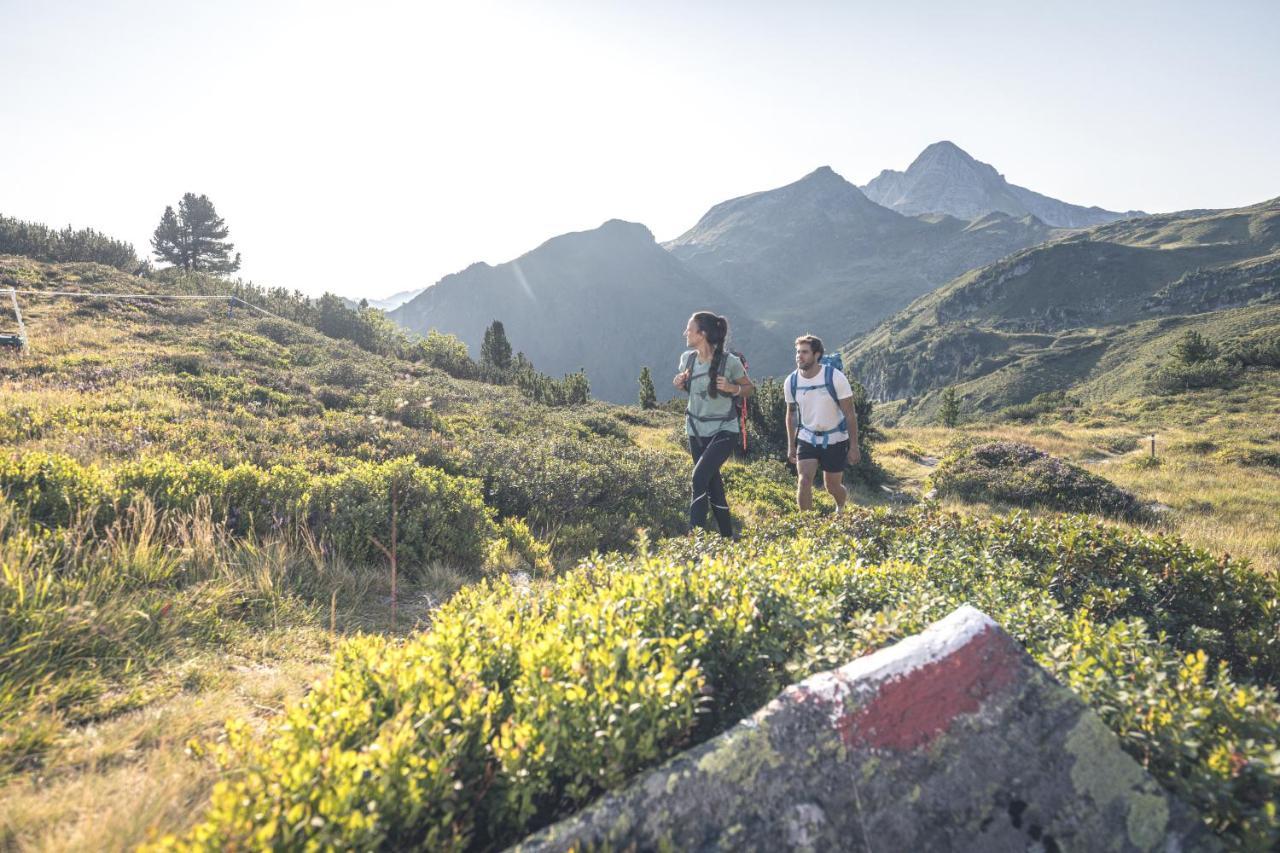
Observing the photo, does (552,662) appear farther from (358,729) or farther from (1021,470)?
(1021,470)

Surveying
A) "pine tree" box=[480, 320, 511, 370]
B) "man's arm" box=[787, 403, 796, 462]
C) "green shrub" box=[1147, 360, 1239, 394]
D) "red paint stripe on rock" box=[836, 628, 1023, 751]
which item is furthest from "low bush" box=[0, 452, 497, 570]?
"green shrub" box=[1147, 360, 1239, 394]

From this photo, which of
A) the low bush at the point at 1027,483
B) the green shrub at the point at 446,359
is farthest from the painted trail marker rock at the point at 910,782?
the green shrub at the point at 446,359

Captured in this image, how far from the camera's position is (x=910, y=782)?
186 centimetres

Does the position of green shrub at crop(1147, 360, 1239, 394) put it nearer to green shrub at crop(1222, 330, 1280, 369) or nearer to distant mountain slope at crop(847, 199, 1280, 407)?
green shrub at crop(1222, 330, 1280, 369)

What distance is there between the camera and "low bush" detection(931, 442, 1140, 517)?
11.8m

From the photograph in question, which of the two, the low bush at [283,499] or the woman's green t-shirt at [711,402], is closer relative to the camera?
the low bush at [283,499]

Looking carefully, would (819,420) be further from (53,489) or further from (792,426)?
(53,489)

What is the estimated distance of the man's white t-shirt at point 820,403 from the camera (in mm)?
7520

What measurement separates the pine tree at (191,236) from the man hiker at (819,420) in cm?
5821

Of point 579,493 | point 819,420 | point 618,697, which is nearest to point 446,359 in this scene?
point 579,493

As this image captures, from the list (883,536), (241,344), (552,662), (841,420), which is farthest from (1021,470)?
(241,344)

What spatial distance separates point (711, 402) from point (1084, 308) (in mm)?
219625

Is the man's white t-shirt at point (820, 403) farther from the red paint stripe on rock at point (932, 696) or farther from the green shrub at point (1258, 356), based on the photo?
the green shrub at point (1258, 356)

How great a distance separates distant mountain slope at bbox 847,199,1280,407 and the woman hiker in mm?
128194
